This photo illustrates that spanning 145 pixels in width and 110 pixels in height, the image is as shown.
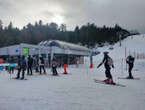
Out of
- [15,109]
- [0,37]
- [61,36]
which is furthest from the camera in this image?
[61,36]

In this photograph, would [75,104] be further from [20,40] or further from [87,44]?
[87,44]

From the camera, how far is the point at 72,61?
35.2 meters

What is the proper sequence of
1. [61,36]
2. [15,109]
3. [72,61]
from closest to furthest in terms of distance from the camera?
[15,109]
[72,61]
[61,36]

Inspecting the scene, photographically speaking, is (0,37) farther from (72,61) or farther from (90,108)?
(90,108)

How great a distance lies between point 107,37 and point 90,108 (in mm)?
86409

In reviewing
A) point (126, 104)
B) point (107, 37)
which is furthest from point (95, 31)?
point (126, 104)

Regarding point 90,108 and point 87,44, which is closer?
point 90,108

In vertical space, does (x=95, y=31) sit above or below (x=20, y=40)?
above

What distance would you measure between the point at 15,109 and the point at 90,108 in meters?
2.21

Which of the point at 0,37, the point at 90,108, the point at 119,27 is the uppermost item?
the point at 119,27

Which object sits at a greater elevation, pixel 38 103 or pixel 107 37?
pixel 107 37

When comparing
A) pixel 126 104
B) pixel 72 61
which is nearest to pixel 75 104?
pixel 126 104

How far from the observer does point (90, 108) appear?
13.7 ft

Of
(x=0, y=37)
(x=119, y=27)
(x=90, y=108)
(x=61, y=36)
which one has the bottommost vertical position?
(x=90, y=108)
